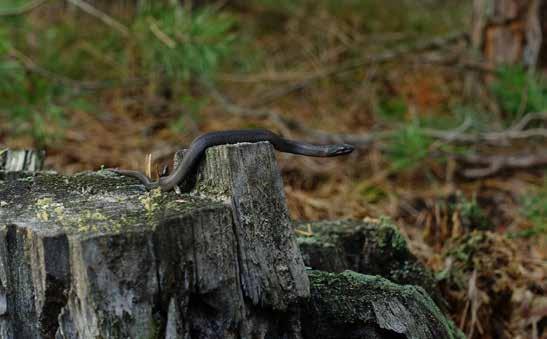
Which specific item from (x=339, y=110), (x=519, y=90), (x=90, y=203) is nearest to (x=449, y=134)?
(x=519, y=90)

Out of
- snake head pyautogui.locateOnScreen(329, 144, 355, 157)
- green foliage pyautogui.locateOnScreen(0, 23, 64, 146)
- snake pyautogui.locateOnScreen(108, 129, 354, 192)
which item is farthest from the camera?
green foliage pyautogui.locateOnScreen(0, 23, 64, 146)

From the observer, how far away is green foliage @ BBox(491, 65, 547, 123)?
4168mm

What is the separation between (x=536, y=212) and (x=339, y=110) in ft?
7.32

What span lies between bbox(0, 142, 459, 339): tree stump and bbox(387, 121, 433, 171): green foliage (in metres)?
2.12

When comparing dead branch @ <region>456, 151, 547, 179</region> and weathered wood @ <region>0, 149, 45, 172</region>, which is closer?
weathered wood @ <region>0, 149, 45, 172</region>

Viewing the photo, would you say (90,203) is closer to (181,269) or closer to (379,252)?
(181,269)

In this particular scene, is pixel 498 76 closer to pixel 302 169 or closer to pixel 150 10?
pixel 302 169

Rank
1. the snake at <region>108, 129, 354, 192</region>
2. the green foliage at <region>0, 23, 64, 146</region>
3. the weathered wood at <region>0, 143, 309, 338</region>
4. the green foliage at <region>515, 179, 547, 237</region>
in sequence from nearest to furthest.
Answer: the weathered wood at <region>0, 143, 309, 338</region>
the snake at <region>108, 129, 354, 192</region>
the green foliage at <region>515, 179, 547, 237</region>
the green foliage at <region>0, 23, 64, 146</region>

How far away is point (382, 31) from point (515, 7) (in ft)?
5.40

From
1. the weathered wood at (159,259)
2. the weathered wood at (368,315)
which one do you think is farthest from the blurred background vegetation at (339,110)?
the weathered wood at (159,259)

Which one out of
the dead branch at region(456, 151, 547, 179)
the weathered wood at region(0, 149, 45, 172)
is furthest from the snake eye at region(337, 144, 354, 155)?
the dead branch at region(456, 151, 547, 179)

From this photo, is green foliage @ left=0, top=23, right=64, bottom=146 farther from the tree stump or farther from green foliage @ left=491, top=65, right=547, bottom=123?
green foliage @ left=491, top=65, right=547, bottom=123

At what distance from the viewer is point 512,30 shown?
4.60m

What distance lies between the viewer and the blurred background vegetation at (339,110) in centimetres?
296
